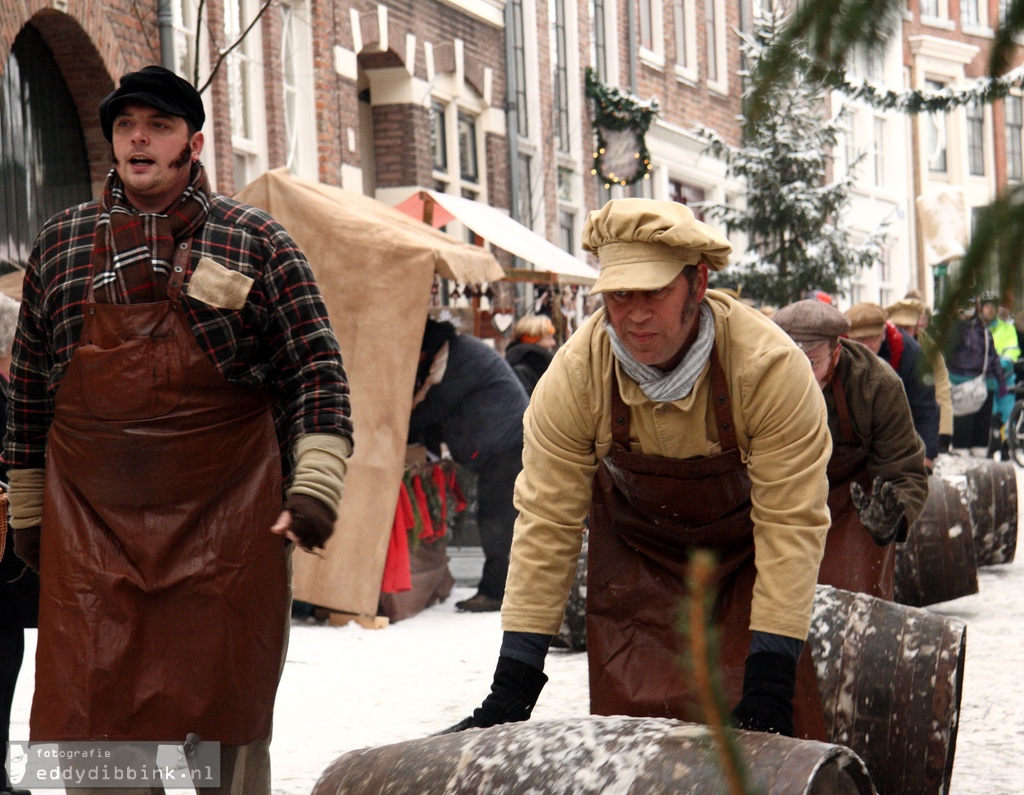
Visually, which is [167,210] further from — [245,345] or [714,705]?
[714,705]

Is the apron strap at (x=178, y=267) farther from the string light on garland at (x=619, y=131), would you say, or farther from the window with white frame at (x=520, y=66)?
the string light on garland at (x=619, y=131)

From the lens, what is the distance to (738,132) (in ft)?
4.84

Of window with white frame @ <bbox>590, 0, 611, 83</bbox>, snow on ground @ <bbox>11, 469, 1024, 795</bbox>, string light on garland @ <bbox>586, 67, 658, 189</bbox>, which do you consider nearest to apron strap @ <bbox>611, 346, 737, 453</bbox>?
snow on ground @ <bbox>11, 469, 1024, 795</bbox>

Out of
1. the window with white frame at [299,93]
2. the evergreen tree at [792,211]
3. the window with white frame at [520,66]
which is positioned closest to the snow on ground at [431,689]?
the window with white frame at [299,93]

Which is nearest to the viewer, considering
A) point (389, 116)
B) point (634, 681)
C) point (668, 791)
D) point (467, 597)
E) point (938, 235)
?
point (668, 791)

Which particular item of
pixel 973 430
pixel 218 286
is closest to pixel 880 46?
pixel 218 286

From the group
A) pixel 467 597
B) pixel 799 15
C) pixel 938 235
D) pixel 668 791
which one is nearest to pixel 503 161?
pixel 938 235

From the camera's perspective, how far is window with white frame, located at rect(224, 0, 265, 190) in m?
12.4

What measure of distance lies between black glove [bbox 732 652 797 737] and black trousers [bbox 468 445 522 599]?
5.76m

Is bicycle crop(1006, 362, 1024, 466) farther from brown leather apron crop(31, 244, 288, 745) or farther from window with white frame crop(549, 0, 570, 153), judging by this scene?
brown leather apron crop(31, 244, 288, 745)

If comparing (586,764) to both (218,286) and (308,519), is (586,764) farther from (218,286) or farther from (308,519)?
(218,286)

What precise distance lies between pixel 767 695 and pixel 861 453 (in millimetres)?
2392

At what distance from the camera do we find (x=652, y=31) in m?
22.6

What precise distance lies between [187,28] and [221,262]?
28.9ft
